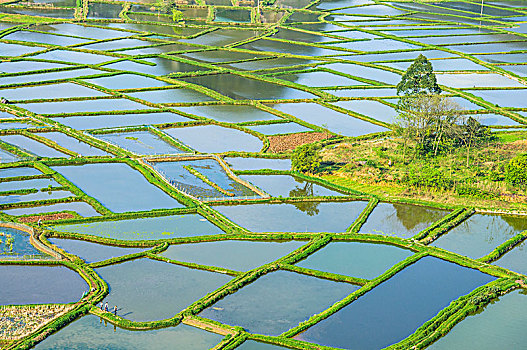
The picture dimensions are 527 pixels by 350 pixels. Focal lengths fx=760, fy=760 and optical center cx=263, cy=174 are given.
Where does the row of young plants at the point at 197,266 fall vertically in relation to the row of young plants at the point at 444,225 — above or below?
below

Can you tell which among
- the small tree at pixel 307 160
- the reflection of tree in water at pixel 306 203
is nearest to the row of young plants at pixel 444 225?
the reflection of tree in water at pixel 306 203

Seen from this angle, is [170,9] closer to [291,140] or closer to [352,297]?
[291,140]

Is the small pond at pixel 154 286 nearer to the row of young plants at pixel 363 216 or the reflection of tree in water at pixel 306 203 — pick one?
the row of young plants at pixel 363 216

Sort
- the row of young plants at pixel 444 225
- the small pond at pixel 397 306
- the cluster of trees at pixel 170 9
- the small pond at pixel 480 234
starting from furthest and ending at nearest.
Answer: the cluster of trees at pixel 170 9 < the row of young plants at pixel 444 225 < the small pond at pixel 480 234 < the small pond at pixel 397 306

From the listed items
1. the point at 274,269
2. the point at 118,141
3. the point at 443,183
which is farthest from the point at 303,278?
the point at 118,141

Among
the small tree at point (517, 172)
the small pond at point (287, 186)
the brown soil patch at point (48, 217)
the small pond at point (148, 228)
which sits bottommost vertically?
the small pond at point (148, 228)

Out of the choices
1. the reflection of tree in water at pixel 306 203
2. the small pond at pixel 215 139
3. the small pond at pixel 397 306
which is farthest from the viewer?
the small pond at pixel 215 139

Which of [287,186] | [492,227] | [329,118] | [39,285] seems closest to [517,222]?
[492,227]
